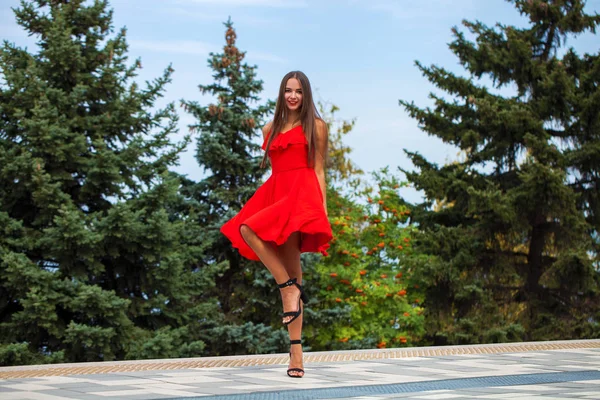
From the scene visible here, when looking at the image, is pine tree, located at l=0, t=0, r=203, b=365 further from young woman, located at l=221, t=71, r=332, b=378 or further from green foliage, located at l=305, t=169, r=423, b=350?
young woman, located at l=221, t=71, r=332, b=378

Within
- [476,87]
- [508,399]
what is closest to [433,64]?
[476,87]

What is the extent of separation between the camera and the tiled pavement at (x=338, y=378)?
4.61 m

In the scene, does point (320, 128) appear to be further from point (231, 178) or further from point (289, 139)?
point (231, 178)

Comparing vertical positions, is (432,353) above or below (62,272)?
below

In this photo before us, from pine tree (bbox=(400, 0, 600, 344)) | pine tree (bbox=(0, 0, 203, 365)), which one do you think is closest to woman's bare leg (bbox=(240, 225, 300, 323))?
pine tree (bbox=(0, 0, 203, 365))

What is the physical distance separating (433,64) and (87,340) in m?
13.0

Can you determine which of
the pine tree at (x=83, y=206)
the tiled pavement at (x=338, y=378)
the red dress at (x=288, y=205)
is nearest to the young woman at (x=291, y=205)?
the red dress at (x=288, y=205)

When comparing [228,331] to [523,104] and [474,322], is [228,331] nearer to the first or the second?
[474,322]

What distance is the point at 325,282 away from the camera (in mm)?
18078

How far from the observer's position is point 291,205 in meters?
5.36

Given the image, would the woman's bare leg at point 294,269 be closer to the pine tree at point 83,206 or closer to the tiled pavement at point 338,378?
the tiled pavement at point 338,378

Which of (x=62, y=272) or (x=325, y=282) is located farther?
(x=325, y=282)

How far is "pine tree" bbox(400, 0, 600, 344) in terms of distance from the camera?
19047 mm

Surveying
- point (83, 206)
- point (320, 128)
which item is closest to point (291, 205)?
point (320, 128)
